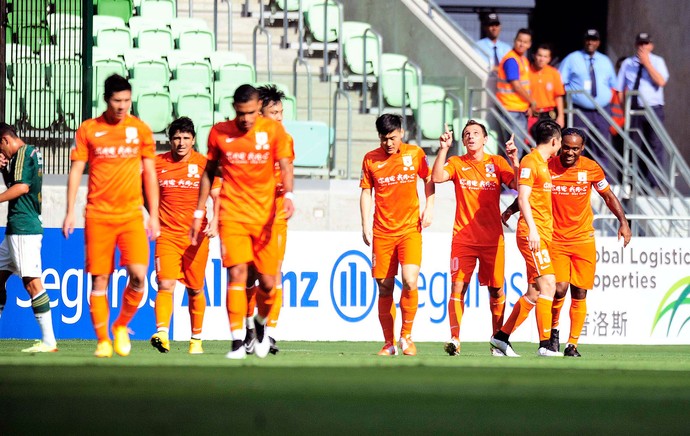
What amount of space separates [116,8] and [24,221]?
924 centimetres

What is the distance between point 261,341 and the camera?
33.1 feet

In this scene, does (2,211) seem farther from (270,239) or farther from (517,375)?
(517,375)

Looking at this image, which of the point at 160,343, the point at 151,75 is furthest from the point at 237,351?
the point at 151,75

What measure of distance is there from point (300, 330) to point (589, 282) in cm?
407

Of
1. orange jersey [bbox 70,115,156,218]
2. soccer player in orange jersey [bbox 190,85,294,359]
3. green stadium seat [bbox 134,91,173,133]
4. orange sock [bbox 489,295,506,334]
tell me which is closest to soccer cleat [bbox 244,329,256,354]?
soccer player in orange jersey [bbox 190,85,294,359]

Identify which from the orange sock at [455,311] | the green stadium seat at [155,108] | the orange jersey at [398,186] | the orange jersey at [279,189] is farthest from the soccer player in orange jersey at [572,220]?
the green stadium seat at [155,108]

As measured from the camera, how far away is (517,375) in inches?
320

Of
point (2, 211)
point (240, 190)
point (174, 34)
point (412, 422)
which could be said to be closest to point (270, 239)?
point (240, 190)

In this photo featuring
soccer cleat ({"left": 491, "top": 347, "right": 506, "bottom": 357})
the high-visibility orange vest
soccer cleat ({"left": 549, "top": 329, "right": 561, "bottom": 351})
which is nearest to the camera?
soccer cleat ({"left": 491, "top": 347, "right": 506, "bottom": 357})

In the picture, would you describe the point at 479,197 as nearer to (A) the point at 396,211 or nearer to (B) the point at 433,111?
(A) the point at 396,211

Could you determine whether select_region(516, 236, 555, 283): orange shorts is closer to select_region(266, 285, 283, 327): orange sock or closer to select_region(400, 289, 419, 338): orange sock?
select_region(400, 289, 419, 338): orange sock

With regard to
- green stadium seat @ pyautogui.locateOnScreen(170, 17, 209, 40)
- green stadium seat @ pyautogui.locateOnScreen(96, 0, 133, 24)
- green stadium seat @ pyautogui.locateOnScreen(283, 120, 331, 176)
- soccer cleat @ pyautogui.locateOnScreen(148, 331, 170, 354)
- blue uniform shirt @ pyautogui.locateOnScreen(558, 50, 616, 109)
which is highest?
green stadium seat @ pyautogui.locateOnScreen(96, 0, 133, 24)

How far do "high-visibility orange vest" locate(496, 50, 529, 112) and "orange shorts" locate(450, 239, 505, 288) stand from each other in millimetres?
6651

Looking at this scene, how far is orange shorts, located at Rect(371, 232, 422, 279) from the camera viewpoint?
1137 cm
